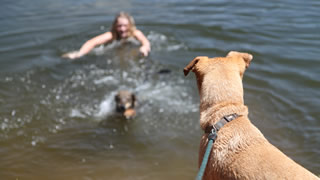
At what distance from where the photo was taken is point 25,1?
15.1 metres

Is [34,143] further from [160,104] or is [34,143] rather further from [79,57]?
[79,57]

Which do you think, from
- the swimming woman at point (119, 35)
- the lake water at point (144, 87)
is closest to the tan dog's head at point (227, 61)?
the lake water at point (144, 87)

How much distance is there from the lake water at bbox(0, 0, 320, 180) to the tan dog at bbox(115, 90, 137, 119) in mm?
171

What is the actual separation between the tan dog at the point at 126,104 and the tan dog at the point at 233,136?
3.19m

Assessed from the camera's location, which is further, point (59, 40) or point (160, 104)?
point (59, 40)

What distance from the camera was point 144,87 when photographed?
8422 mm

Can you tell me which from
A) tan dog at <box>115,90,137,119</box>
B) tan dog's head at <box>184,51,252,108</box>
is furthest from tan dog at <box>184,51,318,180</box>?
tan dog at <box>115,90,137,119</box>

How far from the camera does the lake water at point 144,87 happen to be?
5.63 metres

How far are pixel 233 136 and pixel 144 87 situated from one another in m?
5.34

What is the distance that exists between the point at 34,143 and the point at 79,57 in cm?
409

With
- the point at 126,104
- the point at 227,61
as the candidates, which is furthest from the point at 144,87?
the point at 227,61

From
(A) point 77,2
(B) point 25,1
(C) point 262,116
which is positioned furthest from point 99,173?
(B) point 25,1

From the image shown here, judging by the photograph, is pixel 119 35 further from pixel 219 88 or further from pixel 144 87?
pixel 219 88

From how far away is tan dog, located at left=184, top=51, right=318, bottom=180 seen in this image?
280cm
